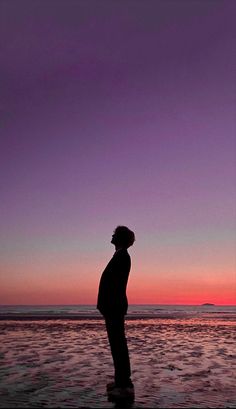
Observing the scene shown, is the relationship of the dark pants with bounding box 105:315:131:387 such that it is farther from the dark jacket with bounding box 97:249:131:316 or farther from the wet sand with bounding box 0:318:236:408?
the wet sand with bounding box 0:318:236:408

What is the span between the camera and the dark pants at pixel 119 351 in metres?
7.54

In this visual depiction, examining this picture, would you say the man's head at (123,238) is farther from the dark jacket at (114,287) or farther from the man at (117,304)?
the dark jacket at (114,287)

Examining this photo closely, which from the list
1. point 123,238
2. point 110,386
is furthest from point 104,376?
point 123,238

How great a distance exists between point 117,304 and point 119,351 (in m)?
0.79

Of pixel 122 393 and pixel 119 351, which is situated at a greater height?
pixel 119 351

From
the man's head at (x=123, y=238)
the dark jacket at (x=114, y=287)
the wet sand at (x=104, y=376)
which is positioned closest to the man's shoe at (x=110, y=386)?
the wet sand at (x=104, y=376)

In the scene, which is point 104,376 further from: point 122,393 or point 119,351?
point 122,393

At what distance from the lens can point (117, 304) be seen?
25.9 ft

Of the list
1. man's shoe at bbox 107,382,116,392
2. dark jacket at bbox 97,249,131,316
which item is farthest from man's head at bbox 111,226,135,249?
man's shoe at bbox 107,382,116,392

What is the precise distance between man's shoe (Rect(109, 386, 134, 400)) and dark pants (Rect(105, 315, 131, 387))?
17 cm

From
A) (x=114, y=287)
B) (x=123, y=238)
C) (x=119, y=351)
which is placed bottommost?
(x=119, y=351)

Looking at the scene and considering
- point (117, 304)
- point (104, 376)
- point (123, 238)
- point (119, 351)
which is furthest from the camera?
point (104, 376)

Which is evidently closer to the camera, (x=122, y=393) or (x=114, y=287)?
(x=122, y=393)

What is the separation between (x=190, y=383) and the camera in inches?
316
